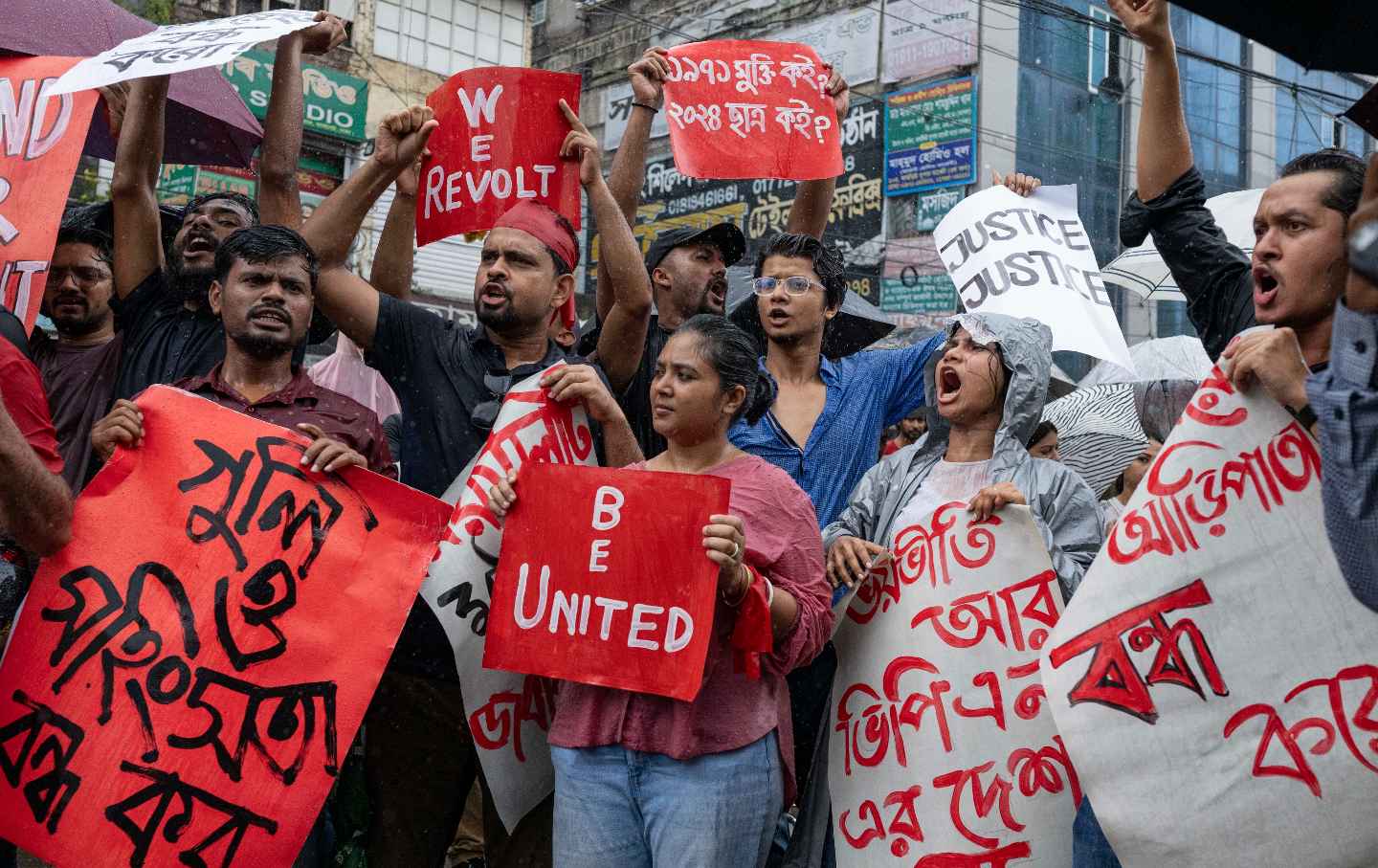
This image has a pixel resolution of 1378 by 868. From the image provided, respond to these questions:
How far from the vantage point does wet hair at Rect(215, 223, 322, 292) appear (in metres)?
3.69

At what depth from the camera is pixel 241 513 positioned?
11.0 ft

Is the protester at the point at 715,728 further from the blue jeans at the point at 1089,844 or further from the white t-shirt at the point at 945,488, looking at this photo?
the blue jeans at the point at 1089,844

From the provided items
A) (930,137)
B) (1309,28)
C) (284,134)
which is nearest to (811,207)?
(284,134)

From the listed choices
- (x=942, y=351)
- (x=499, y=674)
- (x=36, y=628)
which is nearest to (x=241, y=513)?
(x=36, y=628)

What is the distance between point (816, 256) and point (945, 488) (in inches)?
42.5

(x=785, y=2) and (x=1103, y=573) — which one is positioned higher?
(x=785, y=2)

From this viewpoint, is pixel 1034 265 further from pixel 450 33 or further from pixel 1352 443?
pixel 450 33

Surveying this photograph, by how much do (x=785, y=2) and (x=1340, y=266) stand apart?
2760 cm

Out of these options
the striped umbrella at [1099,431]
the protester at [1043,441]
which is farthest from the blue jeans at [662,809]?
the striped umbrella at [1099,431]

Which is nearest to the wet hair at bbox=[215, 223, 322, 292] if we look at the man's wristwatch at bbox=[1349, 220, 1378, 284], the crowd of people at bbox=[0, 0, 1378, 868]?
the crowd of people at bbox=[0, 0, 1378, 868]

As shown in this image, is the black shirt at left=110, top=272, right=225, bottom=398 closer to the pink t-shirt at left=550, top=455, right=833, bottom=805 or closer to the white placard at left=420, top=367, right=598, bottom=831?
the white placard at left=420, top=367, right=598, bottom=831

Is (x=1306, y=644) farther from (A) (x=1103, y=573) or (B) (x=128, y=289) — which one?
(B) (x=128, y=289)

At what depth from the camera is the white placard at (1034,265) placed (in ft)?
14.4

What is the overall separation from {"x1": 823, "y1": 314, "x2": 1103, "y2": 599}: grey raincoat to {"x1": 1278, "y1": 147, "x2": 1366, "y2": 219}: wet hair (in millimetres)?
811
